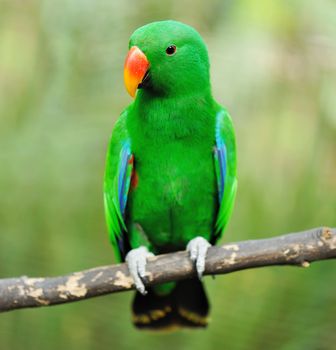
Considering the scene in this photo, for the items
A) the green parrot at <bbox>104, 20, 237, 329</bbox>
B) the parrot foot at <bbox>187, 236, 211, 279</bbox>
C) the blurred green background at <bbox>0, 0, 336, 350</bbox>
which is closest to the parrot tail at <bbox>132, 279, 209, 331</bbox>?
the green parrot at <bbox>104, 20, 237, 329</bbox>

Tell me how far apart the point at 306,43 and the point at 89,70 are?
3.44ft

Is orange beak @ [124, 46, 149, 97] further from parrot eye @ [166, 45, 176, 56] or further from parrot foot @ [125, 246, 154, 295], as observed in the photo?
parrot foot @ [125, 246, 154, 295]

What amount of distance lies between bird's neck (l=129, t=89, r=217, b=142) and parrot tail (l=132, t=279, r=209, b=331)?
61cm

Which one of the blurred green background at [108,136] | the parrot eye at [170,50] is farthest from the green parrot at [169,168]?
the blurred green background at [108,136]

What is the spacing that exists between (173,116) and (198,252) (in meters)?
0.50

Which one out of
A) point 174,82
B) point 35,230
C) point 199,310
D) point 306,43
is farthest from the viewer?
point 306,43

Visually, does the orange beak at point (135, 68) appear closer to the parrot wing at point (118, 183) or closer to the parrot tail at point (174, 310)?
the parrot wing at point (118, 183)

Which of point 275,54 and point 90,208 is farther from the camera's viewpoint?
point 275,54

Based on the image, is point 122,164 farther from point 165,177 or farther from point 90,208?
point 90,208

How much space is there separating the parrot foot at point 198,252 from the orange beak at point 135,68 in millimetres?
578

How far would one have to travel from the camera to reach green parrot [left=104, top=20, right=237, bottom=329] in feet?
8.27

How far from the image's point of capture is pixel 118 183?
2.74 m

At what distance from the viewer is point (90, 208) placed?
3.25m

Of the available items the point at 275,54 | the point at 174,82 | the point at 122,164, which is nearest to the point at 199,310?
the point at 122,164
